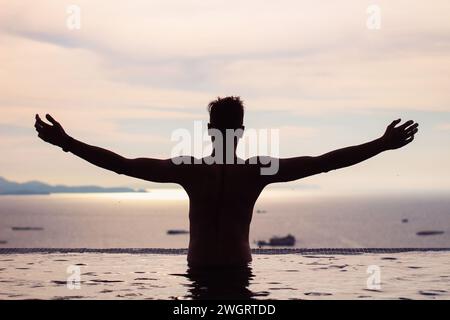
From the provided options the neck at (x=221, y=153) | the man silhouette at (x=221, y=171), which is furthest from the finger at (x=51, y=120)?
the neck at (x=221, y=153)

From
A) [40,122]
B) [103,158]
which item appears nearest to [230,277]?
[103,158]

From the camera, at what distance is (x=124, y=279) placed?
27.6 ft

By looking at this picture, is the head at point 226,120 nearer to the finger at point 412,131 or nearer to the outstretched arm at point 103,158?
the outstretched arm at point 103,158

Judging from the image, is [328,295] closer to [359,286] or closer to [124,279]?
[359,286]

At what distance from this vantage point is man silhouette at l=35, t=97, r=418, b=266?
7148 millimetres

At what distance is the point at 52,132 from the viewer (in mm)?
7148

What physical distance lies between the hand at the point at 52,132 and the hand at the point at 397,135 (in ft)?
10.9

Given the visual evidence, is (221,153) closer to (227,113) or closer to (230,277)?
(227,113)

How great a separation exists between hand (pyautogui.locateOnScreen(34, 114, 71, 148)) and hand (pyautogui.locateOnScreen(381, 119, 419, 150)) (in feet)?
10.9

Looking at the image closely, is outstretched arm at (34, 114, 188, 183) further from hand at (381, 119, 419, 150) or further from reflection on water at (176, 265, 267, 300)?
hand at (381, 119, 419, 150)

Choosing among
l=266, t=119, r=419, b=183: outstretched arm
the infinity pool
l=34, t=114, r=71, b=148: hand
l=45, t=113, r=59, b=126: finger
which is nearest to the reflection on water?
the infinity pool
